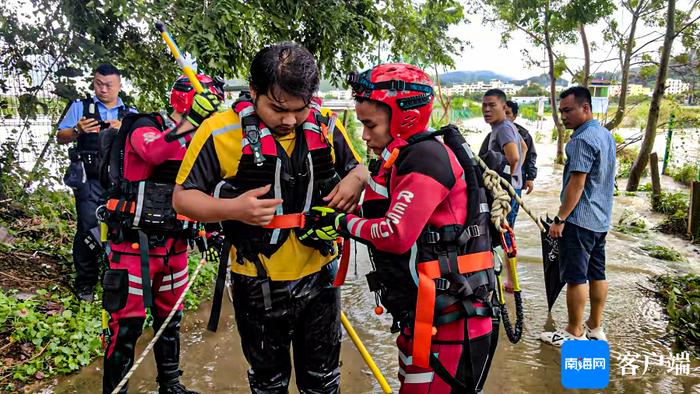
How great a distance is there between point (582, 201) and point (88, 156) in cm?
483

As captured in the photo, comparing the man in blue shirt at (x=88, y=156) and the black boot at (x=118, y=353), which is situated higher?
the man in blue shirt at (x=88, y=156)

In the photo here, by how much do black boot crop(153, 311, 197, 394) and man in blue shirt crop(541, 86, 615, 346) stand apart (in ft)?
10.8

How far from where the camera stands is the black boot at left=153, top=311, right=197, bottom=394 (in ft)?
10.9

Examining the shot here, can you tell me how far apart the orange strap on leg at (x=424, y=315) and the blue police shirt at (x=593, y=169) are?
101 inches

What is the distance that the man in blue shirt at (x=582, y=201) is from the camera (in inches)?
157

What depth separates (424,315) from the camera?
1963 mm

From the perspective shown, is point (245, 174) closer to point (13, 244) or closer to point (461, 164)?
point (461, 164)

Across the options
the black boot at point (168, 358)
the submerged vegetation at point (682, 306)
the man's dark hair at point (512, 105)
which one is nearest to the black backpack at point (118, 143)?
the black boot at point (168, 358)

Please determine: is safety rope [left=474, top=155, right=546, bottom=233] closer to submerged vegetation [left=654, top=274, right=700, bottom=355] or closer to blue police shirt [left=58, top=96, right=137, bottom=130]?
submerged vegetation [left=654, top=274, right=700, bottom=355]

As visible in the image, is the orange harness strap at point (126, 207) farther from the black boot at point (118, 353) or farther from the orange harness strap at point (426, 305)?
the orange harness strap at point (426, 305)

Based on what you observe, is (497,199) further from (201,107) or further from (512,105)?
(512,105)

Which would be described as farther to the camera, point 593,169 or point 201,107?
point 593,169

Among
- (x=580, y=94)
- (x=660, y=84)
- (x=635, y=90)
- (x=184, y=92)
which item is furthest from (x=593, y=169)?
(x=635, y=90)

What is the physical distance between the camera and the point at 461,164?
2045 mm
